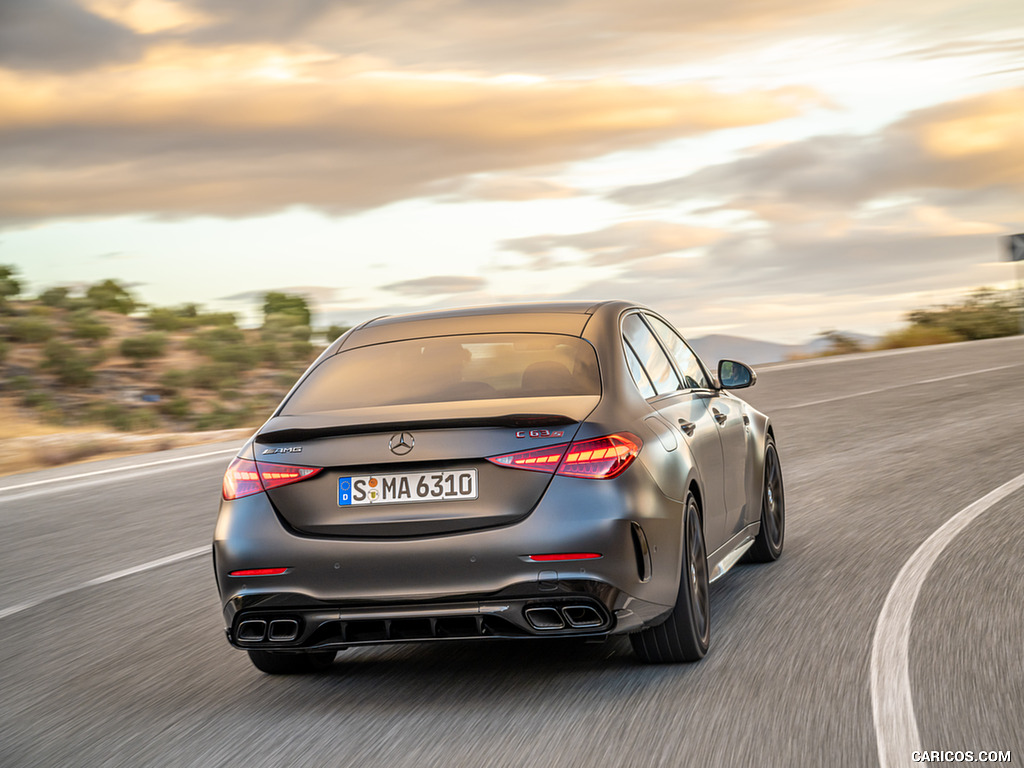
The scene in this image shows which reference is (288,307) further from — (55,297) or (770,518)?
(770,518)

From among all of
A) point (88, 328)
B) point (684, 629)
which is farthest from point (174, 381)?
point (684, 629)

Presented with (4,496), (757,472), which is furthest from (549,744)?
(4,496)

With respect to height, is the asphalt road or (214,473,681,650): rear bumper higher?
(214,473,681,650): rear bumper

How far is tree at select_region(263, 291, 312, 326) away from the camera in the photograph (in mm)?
47909

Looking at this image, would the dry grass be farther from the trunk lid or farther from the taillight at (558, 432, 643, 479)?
the taillight at (558, 432, 643, 479)

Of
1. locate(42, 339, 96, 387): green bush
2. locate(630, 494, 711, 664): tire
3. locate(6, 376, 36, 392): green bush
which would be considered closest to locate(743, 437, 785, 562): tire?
locate(630, 494, 711, 664): tire

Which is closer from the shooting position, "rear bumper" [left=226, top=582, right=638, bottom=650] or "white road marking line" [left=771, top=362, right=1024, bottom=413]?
"rear bumper" [left=226, top=582, right=638, bottom=650]

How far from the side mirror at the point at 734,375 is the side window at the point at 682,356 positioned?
12cm

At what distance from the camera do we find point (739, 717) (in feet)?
15.3

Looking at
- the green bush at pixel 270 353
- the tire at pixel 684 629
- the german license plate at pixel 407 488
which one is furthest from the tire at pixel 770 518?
the green bush at pixel 270 353

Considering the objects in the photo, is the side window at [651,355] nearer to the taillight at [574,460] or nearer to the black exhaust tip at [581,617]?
the taillight at [574,460]

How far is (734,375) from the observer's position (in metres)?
7.29

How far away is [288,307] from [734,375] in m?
43.5

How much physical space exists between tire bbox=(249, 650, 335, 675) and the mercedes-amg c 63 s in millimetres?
18
